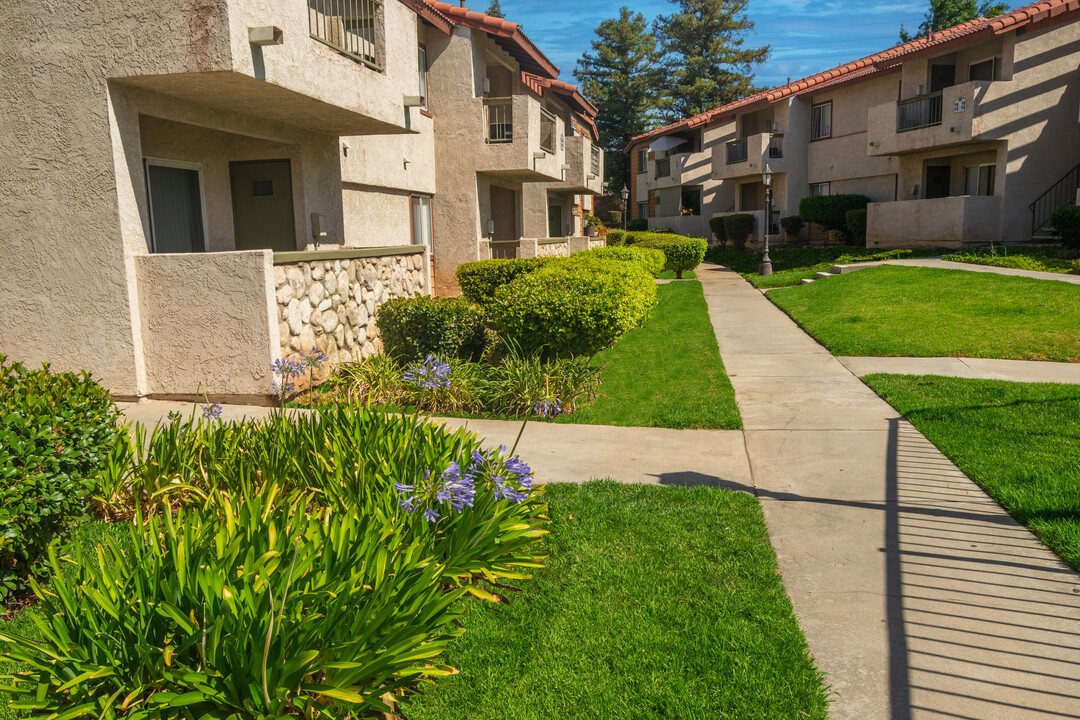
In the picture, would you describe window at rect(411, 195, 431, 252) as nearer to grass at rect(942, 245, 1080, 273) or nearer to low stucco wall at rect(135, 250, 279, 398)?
low stucco wall at rect(135, 250, 279, 398)

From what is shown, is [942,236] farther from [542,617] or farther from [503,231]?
[542,617]

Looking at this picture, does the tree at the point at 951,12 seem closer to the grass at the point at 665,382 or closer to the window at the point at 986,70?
the window at the point at 986,70

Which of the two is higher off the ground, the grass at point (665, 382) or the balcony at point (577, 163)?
the balcony at point (577, 163)

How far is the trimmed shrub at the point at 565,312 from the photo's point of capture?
896 centimetres

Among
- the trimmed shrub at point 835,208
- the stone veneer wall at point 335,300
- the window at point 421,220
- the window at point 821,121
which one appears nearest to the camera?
the stone veneer wall at point 335,300

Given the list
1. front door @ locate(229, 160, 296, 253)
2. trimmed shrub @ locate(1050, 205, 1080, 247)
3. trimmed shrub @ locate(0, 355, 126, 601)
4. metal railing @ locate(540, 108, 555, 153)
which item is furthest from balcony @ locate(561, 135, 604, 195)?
trimmed shrub @ locate(0, 355, 126, 601)

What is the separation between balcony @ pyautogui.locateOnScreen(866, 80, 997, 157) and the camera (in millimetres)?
23594

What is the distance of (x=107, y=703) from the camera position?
277 cm

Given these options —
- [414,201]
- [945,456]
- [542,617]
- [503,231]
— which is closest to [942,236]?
[503,231]

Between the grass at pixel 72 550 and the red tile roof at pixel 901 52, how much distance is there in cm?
2636

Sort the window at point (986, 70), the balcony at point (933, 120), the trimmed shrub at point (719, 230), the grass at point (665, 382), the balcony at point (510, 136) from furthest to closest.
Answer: the trimmed shrub at point (719, 230), the window at point (986, 70), the balcony at point (933, 120), the balcony at point (510, 136), the grass at point (665, 382)

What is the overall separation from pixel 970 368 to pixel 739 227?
27.4 m

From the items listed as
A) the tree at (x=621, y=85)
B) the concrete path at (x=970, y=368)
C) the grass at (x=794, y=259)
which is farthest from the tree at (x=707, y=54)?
the concrete path at (x=970, y=368)

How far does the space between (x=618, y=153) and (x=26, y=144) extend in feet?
180
